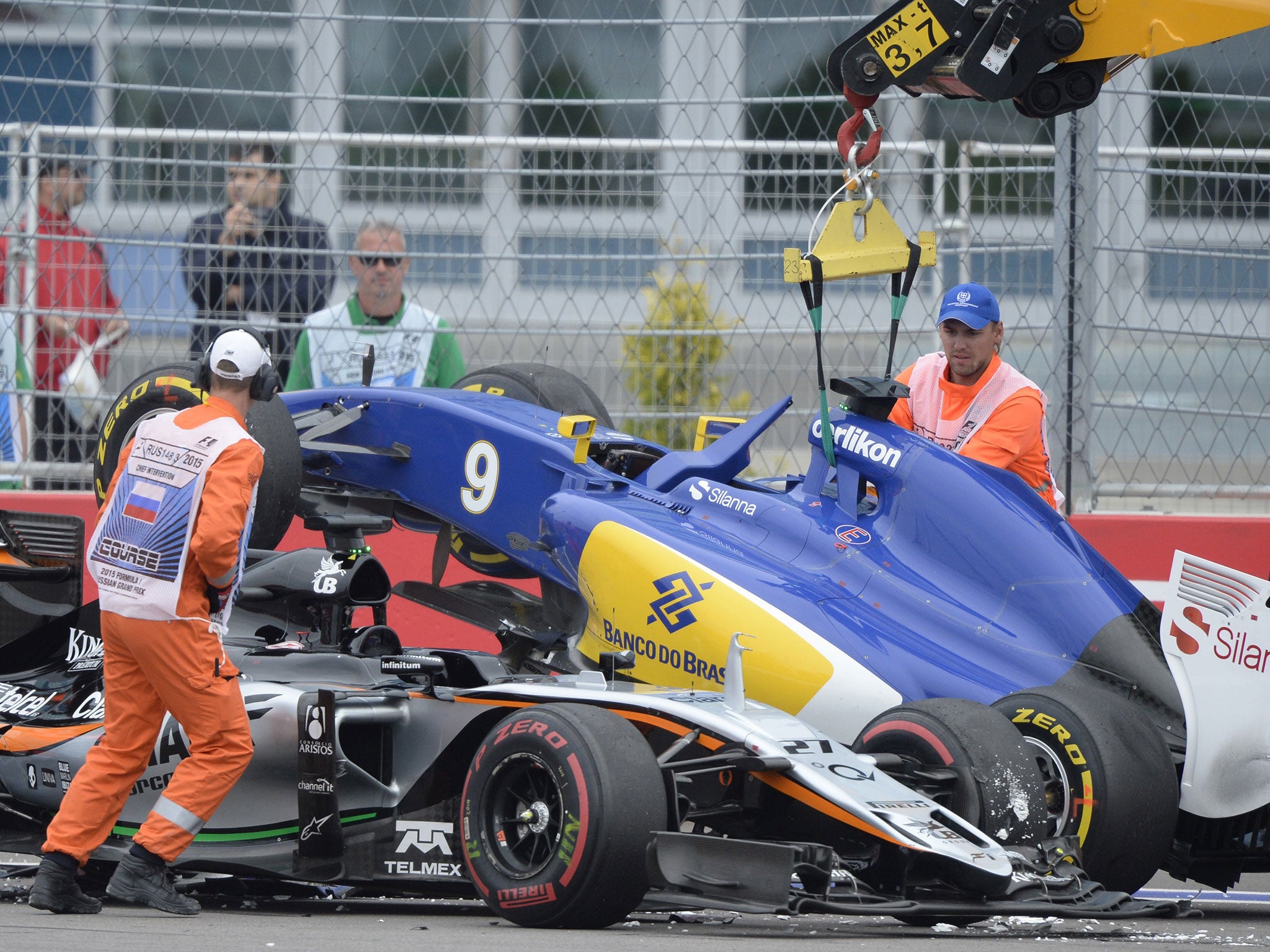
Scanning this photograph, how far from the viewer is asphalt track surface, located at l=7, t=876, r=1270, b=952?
441 centimetres

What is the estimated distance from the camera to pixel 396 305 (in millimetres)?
8328

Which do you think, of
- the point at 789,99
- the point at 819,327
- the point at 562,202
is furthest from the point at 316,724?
the point at 789,99

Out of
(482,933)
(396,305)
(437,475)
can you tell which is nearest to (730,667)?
(482,933)

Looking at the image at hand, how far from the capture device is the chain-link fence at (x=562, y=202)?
26.0 feet

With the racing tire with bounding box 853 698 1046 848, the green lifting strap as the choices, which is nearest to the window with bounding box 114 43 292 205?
the green lifting strap

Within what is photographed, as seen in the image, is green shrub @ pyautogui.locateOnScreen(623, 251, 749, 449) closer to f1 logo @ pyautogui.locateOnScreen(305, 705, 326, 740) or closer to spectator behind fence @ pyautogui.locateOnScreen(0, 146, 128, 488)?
spectator behind fence @ pyautogui.locateOnScreen(0, 146, 128, 488)

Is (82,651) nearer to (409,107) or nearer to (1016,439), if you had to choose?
(409,107)

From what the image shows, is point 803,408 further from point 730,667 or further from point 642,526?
point 730,667

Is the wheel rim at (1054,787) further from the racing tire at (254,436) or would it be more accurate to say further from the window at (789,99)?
the window at (789,99)

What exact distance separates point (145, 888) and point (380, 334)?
3644mm

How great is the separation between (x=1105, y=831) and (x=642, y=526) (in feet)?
5.91

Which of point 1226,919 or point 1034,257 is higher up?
point 1034,257

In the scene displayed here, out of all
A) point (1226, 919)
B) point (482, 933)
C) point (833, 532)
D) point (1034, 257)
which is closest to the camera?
point (482, 933)

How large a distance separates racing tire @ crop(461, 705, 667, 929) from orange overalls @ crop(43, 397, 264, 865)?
0.75m
